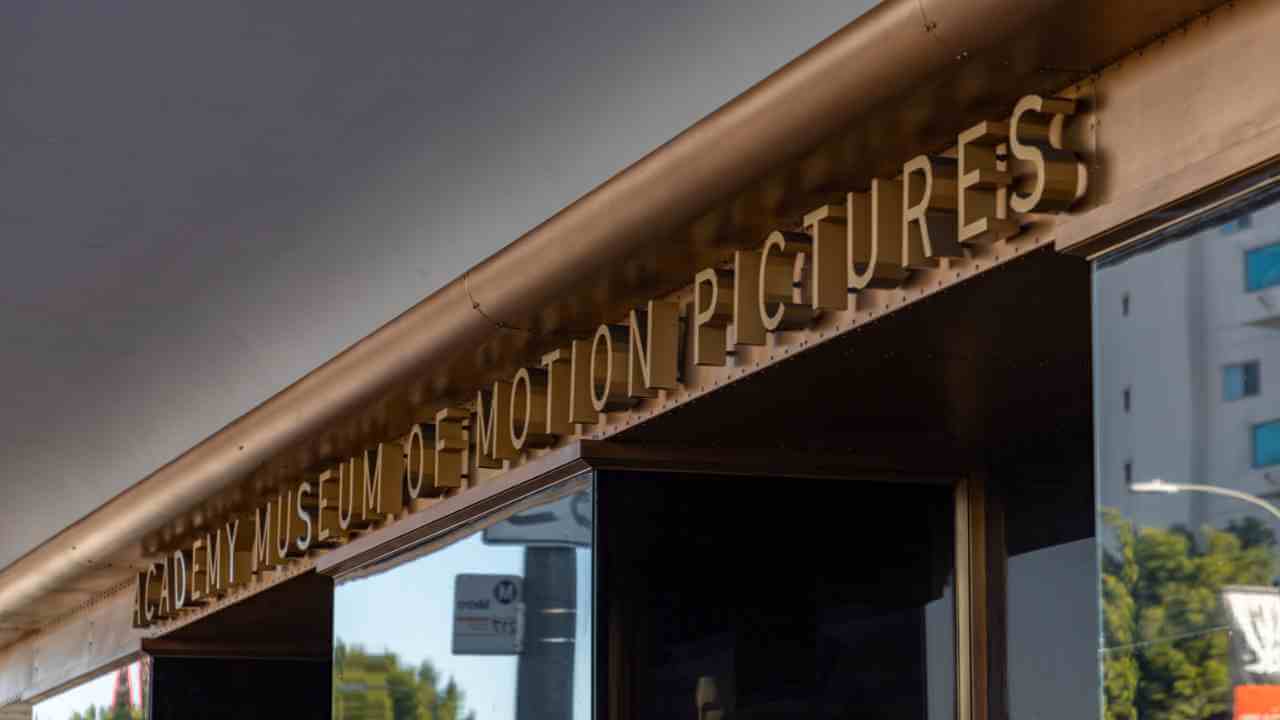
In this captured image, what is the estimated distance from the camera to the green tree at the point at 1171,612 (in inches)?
119

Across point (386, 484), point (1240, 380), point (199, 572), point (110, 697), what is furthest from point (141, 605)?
point (1240, 380)

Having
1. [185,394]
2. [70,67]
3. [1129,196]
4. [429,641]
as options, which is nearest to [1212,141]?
[1129,196]

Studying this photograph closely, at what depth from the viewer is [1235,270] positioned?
307 centimetres

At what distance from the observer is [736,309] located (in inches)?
183

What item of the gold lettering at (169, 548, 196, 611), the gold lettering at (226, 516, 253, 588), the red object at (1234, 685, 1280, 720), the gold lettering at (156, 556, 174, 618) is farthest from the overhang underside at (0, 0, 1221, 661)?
the gold lettering at (156, 556, 174, 618)

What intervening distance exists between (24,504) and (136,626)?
1.05 meters

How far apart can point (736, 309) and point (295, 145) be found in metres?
1.40

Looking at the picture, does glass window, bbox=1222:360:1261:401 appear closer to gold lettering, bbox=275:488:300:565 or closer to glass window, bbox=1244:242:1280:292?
glass window, bbox=1244:242:1280:292

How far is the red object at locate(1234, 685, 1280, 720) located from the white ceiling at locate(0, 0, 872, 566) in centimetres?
182

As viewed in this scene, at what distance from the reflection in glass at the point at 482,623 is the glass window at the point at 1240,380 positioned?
7.92 ft

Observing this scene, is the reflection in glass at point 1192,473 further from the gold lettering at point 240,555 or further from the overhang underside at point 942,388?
the gold lettering at point 240,555

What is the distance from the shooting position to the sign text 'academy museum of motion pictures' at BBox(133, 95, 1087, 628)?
369cm

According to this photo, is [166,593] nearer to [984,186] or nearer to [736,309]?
[736,309]

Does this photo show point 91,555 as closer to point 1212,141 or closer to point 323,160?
point 323,160
